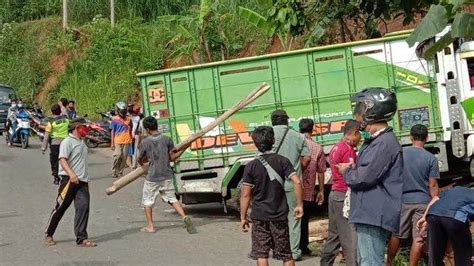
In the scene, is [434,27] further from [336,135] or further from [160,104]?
[160,104]

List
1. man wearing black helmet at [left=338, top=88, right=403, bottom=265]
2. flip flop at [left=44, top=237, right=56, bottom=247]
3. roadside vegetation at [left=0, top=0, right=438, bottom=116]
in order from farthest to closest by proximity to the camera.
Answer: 1. roadside vegetation at [left=0, top=0, right=438, bottom=116]
2. flip flop at [left=44, top=237, right=56, bottom=247]
3. man wearing black helmet at [left=338, top=88, right=403, bottom=265]

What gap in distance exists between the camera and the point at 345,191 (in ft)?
24.9

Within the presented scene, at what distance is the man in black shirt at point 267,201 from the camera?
23.1 ft

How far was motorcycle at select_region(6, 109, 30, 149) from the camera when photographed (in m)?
21.9

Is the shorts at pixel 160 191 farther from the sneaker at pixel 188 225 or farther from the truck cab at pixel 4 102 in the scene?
the truck cab at pixel 4 102

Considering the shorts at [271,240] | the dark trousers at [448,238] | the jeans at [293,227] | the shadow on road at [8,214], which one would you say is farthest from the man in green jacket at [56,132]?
the dark trousers at [448,238]

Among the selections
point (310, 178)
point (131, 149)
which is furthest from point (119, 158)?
point (310, 178)

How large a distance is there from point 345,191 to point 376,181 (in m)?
2.38

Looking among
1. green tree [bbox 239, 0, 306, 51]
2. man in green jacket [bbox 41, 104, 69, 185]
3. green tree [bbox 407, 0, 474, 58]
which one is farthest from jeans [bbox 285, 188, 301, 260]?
man in green jacket [bbox 41, 104, 69, 185]

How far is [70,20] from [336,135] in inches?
1086

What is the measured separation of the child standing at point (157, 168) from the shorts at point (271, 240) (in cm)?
335

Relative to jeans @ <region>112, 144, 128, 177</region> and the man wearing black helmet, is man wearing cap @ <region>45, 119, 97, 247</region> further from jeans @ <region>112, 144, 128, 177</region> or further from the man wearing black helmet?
jeans @ <region>112, 144, 128, 177</region>

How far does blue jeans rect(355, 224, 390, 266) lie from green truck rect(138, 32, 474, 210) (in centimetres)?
510

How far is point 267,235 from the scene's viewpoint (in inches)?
278
